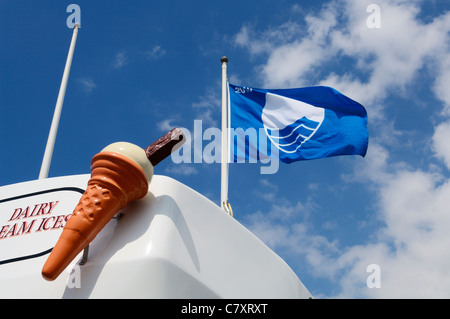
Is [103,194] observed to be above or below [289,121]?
below

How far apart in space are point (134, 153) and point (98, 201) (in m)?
0.39

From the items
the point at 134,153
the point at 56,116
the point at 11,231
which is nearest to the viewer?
the point at 134,153

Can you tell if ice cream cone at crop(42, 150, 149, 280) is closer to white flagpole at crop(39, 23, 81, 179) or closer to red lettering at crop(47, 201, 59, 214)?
red lettering at crop(47, 201, 59, 214)

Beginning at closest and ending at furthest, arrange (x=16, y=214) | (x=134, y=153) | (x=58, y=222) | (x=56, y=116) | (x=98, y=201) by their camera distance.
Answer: (x=98, y=201)
(x=134, y=153)
(x=58, y=222)
(x=16, y=214)
(x=56, y=116)

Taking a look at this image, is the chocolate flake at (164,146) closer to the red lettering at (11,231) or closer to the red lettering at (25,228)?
the red lettering at (25,228)

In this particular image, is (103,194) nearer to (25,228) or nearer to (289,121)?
(25,228)

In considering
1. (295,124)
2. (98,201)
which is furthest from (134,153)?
(295,124)

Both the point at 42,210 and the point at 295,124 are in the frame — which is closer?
the point at 42,210

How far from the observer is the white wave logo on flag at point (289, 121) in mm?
7605

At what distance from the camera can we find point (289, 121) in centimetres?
794

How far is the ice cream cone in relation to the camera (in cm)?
253

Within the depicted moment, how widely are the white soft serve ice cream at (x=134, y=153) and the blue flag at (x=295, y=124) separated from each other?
13.8 feet

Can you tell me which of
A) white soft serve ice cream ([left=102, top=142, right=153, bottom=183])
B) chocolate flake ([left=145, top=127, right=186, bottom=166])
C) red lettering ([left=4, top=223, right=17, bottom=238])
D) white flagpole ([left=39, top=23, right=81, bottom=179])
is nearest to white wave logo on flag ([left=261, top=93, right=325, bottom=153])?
white flagpole ([left=39, top=23, right=81, bottom=179])
